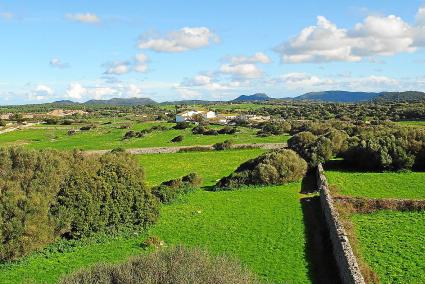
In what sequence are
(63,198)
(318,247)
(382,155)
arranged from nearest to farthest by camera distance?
(318,247), (63,198), (382,155)

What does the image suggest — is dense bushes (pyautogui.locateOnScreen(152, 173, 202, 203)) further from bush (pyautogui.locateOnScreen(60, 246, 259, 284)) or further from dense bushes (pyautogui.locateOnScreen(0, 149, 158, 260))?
bush (pyautogui.locateOnScreen(60, 246, 259, 284))

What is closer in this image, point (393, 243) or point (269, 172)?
point (393, 243)

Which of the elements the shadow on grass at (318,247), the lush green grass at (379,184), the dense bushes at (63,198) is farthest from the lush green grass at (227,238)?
the lush green grass at (379,184)

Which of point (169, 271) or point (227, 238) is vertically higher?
point (169, 271)

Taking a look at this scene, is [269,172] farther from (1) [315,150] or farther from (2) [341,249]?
(2) [341,249]

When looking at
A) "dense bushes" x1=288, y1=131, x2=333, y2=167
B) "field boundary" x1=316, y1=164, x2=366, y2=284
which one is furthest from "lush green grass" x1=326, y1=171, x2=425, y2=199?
"field boundary" x1=316, y1=164, x2=366, y2=284

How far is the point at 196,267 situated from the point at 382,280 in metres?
8.96

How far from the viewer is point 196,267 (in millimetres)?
12953

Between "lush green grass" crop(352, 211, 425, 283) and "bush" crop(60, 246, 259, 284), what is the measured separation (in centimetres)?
836

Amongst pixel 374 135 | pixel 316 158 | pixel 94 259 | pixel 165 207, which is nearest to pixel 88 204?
pixel 94 259

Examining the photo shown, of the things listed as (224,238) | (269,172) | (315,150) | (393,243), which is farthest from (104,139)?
(393,243)

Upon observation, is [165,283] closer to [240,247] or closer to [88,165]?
[240,247]

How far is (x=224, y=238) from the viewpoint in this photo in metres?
24.1

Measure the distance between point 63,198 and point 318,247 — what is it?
44.2ft
